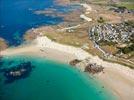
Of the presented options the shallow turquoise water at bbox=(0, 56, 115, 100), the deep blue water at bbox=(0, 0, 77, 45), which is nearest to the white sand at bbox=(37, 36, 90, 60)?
the deep blue water at bbox=(0, 0, 77, 45)

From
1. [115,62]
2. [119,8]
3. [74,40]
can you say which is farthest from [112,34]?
[119,8]

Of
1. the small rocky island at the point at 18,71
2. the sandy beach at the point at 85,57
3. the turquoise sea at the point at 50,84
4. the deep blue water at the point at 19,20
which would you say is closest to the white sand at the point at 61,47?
the sandy beach at the point at 85,57

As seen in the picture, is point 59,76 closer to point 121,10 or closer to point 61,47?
point 61,47

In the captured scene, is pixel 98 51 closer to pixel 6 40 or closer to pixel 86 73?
pixel 86 73

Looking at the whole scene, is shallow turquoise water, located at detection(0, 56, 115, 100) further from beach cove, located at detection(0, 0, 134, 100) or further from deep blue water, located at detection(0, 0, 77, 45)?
deep blue water, located at detection(0, 0, 77, 45)

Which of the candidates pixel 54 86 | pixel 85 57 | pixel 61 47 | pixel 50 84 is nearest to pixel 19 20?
pixel 61 47

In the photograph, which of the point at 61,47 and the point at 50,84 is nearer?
the point at 50,84

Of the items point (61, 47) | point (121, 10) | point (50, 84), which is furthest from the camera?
point (121, 10)
